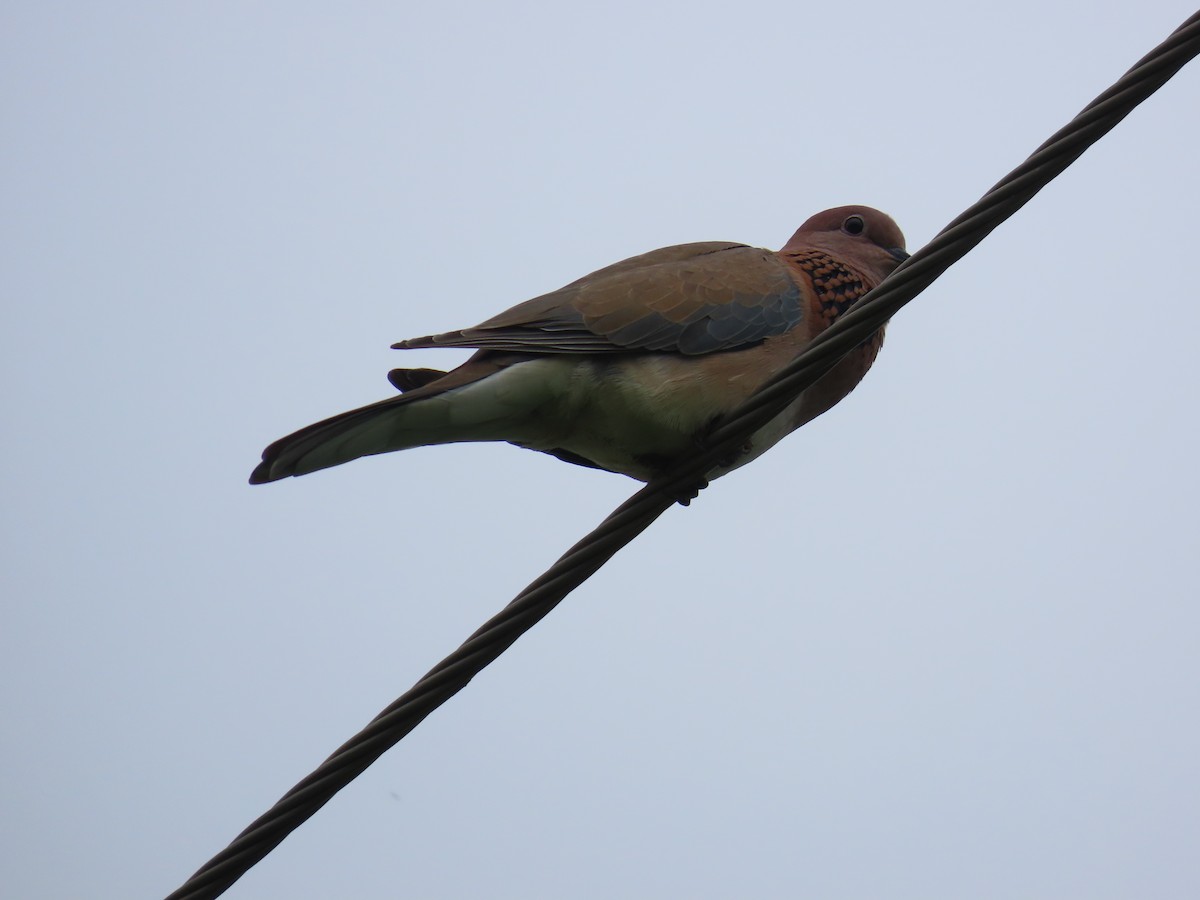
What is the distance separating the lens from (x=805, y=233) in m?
4.50

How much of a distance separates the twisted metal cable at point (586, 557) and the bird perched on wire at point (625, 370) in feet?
2.40

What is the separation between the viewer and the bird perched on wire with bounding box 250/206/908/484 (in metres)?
3.24

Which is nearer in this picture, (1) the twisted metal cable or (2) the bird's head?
(1) the twisted metal cable

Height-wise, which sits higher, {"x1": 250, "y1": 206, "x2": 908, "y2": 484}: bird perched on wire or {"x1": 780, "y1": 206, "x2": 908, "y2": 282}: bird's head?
{"x1": 780, "y1": 206, "x2": 908, "y2": 282}: bird's head

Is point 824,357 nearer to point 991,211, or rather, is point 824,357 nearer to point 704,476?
point 991,211

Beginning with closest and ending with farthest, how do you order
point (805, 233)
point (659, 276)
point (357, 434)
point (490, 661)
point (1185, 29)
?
point (1185, 29)
point (490, 661)
point (357, 434)
point (659, 276)
point (805, 233)

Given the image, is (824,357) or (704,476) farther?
(704,476)

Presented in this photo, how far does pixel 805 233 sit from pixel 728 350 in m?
1.16

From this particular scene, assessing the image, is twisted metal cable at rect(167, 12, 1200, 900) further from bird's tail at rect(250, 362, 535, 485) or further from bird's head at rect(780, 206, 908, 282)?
bird's head at rect(780, 206, 908, 282)

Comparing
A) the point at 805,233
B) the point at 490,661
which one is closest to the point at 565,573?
the point at 490,661

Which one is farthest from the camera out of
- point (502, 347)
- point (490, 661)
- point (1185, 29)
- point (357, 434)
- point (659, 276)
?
point (659, 276)

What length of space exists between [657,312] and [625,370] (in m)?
0.23

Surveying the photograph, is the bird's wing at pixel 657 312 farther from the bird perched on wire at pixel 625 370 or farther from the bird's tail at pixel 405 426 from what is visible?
the bird's tail at pixel 405 426

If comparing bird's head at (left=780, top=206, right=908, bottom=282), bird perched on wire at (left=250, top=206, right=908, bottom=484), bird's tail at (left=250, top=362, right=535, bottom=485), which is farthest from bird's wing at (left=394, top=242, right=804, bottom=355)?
bird's head at (left=780, top=206, right=908, bottom=282)
